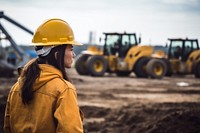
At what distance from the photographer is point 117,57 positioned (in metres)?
24.2

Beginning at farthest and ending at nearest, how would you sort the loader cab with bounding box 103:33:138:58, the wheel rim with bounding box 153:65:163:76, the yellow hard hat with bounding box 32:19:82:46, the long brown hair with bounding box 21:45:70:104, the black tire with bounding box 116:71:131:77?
the black tire with bounding box 116:71:131:77
the loader cab with bounding box 103:33:138:58
the wheel rim with bounding box 153:65:163:76
the yellow hard hat with bounding box 32:19:82:46
the long brown hair with bounding box 21:45:70:104

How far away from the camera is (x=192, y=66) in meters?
25.4

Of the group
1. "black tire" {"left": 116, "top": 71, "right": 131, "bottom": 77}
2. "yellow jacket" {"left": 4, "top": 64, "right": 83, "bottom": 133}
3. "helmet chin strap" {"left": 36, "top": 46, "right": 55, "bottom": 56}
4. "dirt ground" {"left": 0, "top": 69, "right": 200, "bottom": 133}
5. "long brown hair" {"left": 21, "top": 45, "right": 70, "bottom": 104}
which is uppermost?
"helmet chin strap" {"left": 36, "top": 46, "right": 55, "bottom": 56}

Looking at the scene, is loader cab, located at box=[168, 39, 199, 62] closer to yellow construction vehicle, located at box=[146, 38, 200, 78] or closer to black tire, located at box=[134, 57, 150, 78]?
yellow construction vehicle, located at box=[146, 38, 200, 78]

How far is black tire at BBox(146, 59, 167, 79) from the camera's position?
23312mm

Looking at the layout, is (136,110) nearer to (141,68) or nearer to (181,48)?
(141,68)

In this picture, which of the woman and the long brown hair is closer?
the woman

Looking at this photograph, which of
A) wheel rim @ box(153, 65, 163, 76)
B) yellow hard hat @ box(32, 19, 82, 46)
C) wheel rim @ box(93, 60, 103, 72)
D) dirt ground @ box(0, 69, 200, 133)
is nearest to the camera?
yellow hard hat @ box(32, 19, 82, 46)

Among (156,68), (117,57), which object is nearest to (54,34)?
(117,57)

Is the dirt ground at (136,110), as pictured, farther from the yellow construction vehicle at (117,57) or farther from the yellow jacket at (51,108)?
the yellow construction vehicle at (117,57)

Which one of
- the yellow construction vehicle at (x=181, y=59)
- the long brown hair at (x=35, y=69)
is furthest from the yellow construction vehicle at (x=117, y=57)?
the long brown hair at (x=35, y=69)

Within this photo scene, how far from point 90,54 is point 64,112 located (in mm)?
22311

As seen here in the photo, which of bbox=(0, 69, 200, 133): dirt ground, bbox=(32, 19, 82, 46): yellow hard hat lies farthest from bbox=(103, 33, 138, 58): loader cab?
bbox=(32, 19, 82, 46): yellow hard hat

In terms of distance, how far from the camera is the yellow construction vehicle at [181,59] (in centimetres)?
2480
